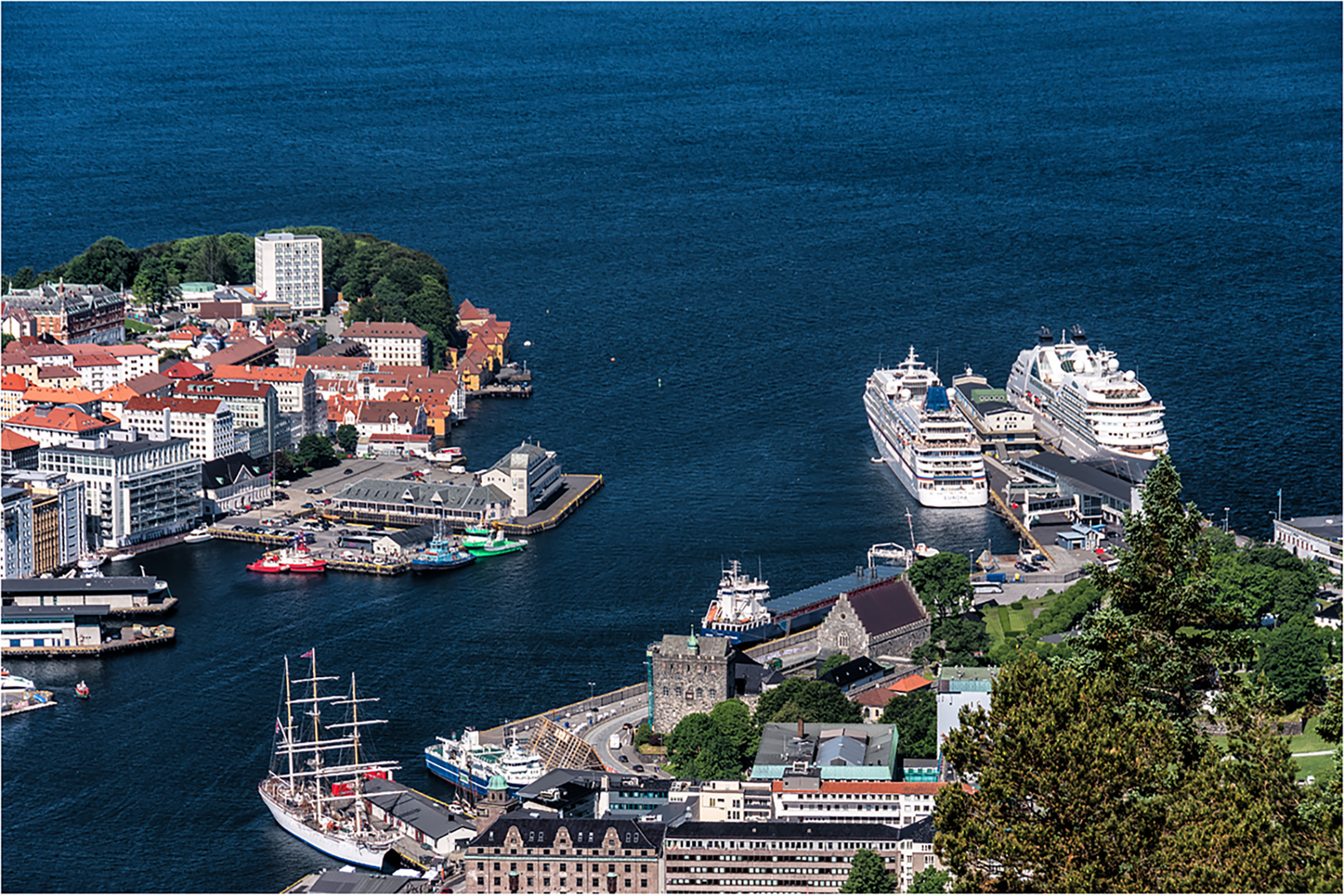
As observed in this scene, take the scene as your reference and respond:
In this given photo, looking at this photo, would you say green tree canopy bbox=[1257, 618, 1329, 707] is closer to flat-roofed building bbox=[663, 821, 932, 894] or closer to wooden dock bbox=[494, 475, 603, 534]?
flat-roofed building bbox=[663, 821, 932, 894]

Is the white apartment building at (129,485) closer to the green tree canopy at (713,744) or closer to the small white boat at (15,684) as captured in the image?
the small white boat at (15,684)

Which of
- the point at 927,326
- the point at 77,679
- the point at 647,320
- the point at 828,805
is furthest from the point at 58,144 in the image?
the point at 828,805

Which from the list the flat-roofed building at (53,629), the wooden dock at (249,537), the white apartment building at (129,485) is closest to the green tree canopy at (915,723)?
the flat-roofed building at (53,629)

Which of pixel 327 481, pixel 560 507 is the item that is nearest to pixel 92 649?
pixel 560 507

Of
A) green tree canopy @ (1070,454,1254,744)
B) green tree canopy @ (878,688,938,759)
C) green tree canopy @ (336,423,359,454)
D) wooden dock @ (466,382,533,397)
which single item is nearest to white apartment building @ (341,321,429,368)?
wooden dock @ (466,382,533,397)

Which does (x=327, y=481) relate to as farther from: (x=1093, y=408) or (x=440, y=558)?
(x=1093, y=408)

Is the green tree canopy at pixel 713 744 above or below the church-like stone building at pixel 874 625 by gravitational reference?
below

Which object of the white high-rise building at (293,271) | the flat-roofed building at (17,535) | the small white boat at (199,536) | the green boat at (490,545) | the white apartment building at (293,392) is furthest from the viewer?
the white high-rise building at (293,271)
